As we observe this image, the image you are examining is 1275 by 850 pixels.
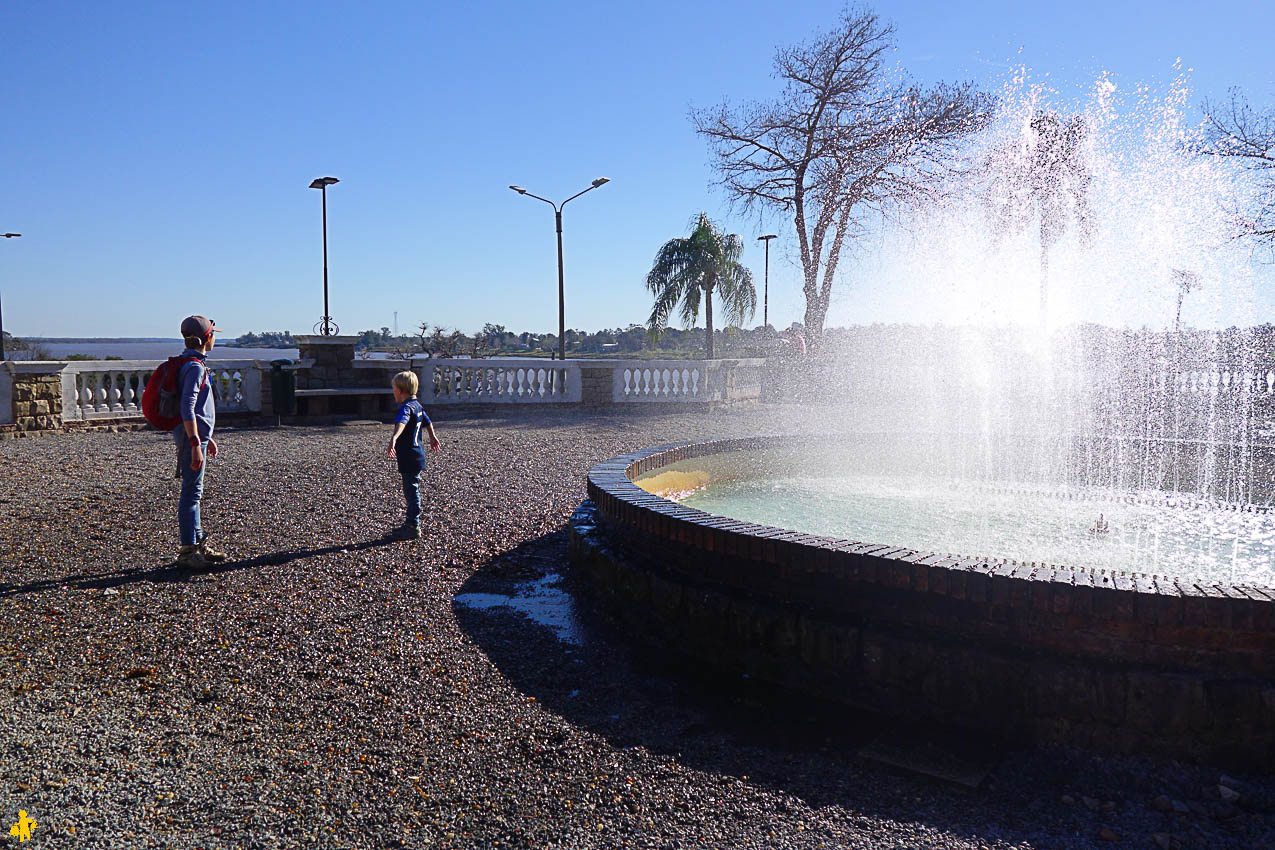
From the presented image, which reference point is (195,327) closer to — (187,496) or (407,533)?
(187,496)

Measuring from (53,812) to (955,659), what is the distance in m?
3.35

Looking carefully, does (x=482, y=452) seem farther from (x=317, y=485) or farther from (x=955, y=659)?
(x=955, y=659)

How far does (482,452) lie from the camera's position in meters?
12.5

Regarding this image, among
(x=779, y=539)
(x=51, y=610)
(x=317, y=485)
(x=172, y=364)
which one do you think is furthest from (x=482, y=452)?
(x=779, y=539)

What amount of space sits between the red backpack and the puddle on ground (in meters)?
2.35

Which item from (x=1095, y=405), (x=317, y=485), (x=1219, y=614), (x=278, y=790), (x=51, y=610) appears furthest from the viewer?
(x=1095, y=405)

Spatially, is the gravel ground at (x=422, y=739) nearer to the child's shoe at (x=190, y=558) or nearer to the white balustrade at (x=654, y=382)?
the child's shoe at (x=190, y=558)

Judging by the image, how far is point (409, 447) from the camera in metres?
6.85

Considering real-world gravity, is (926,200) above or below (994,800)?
above

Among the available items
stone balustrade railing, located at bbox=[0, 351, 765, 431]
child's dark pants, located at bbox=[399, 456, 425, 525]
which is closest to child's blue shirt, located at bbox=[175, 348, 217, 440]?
child's dark pants, located at bbox=[399, 456, 425, 525]

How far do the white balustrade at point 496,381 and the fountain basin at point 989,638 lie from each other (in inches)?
604

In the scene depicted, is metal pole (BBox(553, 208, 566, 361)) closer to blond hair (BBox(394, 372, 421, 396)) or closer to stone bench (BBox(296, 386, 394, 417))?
stone bench (BBox(296, 386, 394, 417))

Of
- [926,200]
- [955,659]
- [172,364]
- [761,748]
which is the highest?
[926,200]

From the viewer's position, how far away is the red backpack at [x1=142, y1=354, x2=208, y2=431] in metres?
5.67
